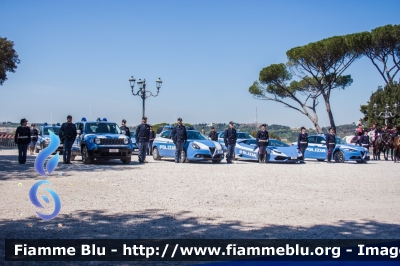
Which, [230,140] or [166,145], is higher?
[230,140]

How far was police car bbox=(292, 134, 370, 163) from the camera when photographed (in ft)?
76.5

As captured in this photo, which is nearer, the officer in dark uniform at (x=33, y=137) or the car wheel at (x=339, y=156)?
the car wheel at (x=339, y=156)

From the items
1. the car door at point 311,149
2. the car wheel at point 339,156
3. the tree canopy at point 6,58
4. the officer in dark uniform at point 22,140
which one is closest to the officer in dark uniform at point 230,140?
the car door at point 311,149

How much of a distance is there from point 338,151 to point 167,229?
1859 cm

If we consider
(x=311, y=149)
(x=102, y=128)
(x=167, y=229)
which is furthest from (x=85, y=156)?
(x=167, y=229)

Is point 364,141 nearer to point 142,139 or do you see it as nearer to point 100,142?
point 142,139

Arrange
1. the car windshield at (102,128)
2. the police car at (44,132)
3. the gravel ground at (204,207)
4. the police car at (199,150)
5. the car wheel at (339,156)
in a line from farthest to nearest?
the police car at (44,132)
the car wheel at (339,156)
the police car at (199,150)
the car windshield at (102,128)
the gravel ground at (204,207)

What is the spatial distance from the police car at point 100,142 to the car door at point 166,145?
2740mm

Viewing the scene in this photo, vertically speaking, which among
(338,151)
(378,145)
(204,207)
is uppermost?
(378,145)

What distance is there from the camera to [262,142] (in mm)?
21828

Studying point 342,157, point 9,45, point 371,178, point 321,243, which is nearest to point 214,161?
point 342,157

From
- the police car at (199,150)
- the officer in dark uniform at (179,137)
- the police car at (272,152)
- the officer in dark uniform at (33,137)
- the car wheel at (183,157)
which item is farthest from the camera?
the officer in dark uniform at (33,137)

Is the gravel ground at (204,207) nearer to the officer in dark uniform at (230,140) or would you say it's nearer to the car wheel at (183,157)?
the car wheel at (183,157)

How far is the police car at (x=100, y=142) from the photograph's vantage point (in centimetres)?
1847
